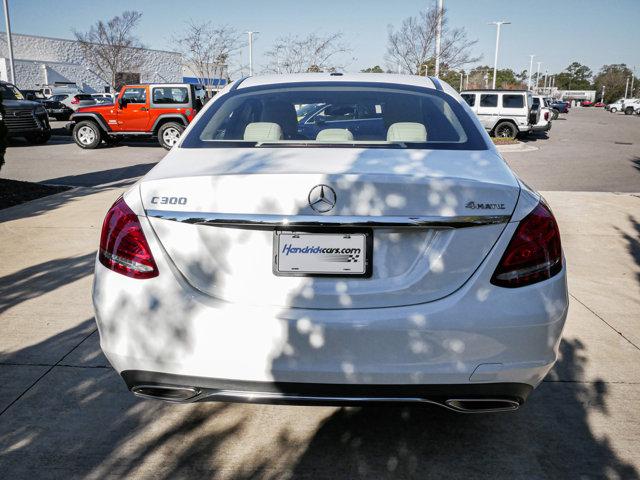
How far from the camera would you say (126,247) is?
2.21 m

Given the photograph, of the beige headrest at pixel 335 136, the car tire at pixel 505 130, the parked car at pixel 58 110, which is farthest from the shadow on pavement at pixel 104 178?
the parked car at pixel 58 110

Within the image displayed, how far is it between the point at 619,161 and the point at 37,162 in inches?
620

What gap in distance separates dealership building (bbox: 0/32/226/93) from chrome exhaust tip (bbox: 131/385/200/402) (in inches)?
2063

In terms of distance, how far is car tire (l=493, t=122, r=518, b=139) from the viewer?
22962 millimetres

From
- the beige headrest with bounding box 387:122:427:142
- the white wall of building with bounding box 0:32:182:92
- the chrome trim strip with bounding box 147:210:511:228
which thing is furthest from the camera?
the white wall of building with bounding box 0:32:182:92

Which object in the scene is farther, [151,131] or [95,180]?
[151,131]

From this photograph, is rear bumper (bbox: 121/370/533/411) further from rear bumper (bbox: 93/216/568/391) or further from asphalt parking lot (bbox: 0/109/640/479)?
asphalt parking lot (bbox: 0/109/640/479)

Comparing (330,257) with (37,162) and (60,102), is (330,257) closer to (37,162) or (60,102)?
(37,162)

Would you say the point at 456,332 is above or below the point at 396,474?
above

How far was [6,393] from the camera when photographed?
10.3 ft

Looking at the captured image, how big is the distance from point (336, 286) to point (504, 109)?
74.2ft

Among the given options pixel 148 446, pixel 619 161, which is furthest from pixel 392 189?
pixel 619 161

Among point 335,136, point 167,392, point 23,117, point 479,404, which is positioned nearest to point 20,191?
point 335,136

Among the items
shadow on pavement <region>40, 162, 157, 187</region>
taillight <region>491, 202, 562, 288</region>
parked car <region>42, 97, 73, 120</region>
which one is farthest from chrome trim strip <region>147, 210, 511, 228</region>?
parked car <region>42, 97, 73, 120</region>
